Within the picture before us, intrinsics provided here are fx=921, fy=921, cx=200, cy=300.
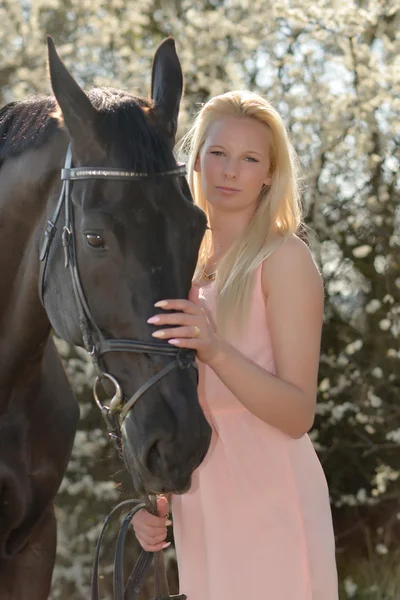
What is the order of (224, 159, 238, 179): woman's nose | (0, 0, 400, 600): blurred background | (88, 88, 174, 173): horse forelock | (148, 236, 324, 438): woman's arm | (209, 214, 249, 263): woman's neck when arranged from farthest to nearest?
(0, 0, 400, 600): blurred background, (209, 214, 249, 263): woman's neck, (224, 159, 238, 179): woman's nose, (148, 236, 324, 438): woman's arm, (88, 88, 174, 173): horse forelock

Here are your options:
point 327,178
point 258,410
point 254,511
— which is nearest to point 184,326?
point 258,410

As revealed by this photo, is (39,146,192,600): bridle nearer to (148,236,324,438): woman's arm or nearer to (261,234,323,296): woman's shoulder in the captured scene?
(148,236,324,438): woman's arm

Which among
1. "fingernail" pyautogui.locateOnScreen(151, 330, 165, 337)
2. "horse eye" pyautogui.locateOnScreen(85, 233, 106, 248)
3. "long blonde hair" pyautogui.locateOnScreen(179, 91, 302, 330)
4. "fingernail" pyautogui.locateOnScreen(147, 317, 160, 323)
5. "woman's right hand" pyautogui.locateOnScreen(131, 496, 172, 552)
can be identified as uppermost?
"long blonde hair" pyautogui.locateOnScreen(179, 91, 302, 330)

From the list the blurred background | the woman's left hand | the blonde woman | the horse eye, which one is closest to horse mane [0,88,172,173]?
the horse eye

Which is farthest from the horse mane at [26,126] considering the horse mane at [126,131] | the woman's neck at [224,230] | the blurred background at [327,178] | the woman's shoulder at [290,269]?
the blurred background at [327,178]

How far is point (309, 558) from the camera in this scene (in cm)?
255

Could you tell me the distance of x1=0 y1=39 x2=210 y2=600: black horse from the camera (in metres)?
2.13

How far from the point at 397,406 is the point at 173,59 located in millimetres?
3471

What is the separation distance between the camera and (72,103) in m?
2.30

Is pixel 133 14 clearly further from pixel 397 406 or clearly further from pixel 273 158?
pixel 273 158

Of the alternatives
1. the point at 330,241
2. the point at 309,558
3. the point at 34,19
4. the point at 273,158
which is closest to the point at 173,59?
→ the point at 273,158

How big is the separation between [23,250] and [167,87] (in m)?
0.63

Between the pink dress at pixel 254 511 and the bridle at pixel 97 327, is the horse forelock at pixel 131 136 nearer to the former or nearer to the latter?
the bridle at pixel 97 327

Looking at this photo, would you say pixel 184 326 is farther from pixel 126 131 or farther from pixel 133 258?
pixel 126 131
